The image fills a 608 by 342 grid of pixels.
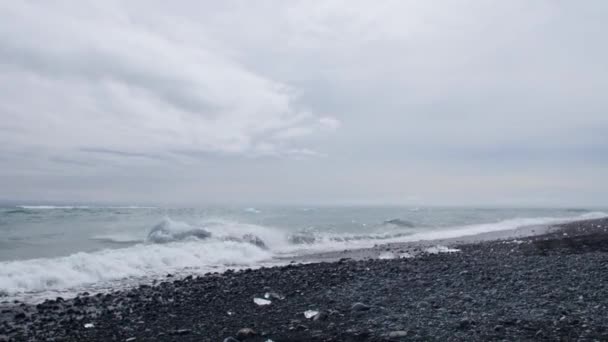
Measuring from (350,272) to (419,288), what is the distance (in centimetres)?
286

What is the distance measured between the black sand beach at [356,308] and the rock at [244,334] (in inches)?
0.8

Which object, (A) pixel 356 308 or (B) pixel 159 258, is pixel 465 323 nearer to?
(A) pixel 356 308

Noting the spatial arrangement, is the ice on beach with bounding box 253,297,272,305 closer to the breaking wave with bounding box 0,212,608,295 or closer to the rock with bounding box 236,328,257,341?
the rock with bounding box 236,328,257,341

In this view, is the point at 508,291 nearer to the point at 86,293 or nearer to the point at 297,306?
the point at 297,306

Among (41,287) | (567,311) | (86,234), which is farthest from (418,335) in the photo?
(86,234)

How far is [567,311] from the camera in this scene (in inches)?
271

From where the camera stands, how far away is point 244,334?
22.2ft

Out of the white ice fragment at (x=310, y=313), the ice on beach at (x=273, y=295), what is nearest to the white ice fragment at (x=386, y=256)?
the ice on beach at (x=273, y=295)

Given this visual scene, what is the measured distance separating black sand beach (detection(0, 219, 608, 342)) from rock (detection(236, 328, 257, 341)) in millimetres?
21

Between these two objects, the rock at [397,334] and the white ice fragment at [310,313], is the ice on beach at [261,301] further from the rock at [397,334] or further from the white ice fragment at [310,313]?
the rock at [397,334]

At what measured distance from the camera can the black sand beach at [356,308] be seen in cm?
650

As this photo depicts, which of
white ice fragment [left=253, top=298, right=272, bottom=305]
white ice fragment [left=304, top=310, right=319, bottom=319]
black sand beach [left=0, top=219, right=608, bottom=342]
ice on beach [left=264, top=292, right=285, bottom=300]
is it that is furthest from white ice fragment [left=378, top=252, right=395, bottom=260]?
white ice fragment [left=304, top=310, right=319, bottom=319]

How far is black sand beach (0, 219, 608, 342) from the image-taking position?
6504 millimetres

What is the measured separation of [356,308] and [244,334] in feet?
7.20
